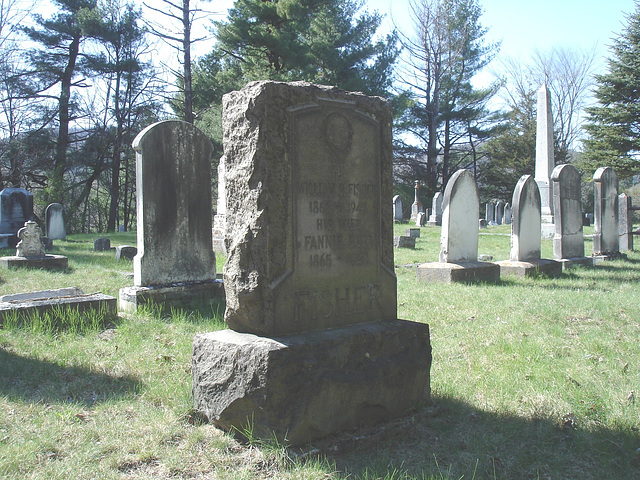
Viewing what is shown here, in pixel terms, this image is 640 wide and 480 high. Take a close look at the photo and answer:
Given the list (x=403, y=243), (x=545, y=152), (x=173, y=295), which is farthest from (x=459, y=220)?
(x=545, y=152)

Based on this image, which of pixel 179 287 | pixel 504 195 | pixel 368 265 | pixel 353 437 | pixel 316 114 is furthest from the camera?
pixel 504 195

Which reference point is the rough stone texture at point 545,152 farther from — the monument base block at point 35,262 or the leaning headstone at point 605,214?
the monument base block at point 35,262

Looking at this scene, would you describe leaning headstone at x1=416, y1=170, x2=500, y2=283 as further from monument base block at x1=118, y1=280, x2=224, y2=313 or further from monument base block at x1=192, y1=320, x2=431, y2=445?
monument base block at x1=192, y1=320, x2=431, y2=445

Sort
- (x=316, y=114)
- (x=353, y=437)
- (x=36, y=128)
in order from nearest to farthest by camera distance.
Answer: (x=353, y=437) < (x=316, y=114) < (x=36, y=128)

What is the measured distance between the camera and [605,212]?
38.9ft

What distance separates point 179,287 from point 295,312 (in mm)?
3691

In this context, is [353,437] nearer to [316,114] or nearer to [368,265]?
[368,265]

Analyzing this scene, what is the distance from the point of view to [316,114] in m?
3.15

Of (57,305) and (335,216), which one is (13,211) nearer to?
(57,305)

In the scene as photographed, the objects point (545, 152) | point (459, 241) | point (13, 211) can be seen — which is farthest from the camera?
point (545, 152)

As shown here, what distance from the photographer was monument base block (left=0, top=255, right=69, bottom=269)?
9812mm

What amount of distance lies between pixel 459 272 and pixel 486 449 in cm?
571

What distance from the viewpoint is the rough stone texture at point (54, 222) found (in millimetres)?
17219

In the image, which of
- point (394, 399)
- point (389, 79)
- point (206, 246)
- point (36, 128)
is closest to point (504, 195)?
point (389, 79)
